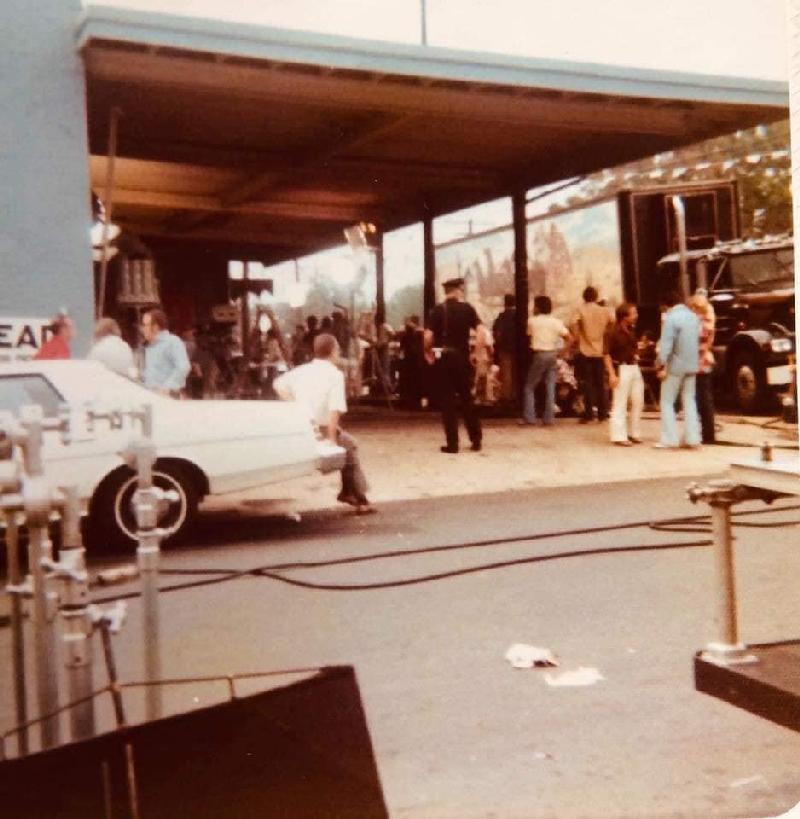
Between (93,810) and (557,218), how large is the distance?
9807 millimetres

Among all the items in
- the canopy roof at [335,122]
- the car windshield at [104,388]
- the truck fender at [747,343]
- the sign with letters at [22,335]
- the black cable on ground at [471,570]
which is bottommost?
the black cable on ground at [471,570]

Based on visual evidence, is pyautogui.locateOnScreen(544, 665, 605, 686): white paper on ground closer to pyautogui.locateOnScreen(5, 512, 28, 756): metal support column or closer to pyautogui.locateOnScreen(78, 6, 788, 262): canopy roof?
pyautogui.locateOnScreen(5, 512, 28, 756): metal support column

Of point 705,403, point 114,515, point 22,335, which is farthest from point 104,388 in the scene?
point 705,403

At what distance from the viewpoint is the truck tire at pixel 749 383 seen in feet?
11.2

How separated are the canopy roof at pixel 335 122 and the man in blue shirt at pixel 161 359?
2.07 feet

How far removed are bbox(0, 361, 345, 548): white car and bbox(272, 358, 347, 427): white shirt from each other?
9cm

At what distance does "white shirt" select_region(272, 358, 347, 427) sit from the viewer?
5.01m

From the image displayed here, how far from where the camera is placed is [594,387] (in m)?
9.86

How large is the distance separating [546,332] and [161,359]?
653 centimetres

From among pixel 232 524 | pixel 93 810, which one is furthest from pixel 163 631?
pixel 232 524

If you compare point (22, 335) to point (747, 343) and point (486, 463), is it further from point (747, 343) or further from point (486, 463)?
point (486, 463)

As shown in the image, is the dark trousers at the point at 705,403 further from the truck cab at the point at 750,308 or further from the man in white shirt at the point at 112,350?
the man in white shirt at the point at 112,350

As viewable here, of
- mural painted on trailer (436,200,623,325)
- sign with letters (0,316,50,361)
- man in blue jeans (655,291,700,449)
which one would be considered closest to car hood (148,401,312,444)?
sign with letters (0,316,50,361)

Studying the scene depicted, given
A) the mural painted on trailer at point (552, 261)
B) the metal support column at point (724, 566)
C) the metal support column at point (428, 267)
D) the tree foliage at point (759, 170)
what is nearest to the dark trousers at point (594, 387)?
the mural painted on trailer at point (552, 261)
